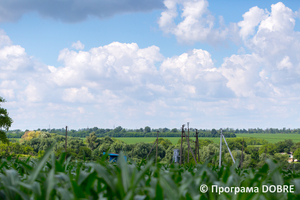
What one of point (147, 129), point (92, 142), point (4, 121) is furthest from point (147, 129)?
point (4, 121)

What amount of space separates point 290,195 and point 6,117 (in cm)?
3178

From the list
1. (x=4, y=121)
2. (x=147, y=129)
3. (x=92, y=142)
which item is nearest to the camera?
(x=4, y=121)

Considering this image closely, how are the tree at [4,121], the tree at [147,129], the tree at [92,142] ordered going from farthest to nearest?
the tree at [147,129], the tree at [92,142], the tree at [4,121]

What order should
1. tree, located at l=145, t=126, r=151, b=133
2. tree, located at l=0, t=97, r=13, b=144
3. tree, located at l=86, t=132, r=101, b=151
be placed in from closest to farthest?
tree, located at l=0, t=97, r=13, b=144
tree, located at l=86, t=132, r=101, b=151
tree, located at l=145, t=126, r=151, b=133

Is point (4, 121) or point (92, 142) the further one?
point (92, 142)

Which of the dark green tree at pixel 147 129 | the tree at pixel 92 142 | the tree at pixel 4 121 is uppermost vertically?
the tree at pixel 4 121

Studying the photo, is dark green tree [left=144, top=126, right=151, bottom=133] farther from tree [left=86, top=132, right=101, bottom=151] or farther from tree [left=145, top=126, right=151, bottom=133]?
tree [left=86, top=132, right=101, bottom=151]

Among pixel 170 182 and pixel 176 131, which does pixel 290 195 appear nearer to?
pixel 170 182

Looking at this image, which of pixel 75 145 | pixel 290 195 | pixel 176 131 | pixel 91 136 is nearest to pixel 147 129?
pixel 176 131

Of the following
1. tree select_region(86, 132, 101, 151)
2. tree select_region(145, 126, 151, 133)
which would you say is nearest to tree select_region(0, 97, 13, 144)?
tree select_region(86, 132, 101, 151)

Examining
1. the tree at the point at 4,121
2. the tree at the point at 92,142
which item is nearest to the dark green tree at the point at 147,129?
the tree at the point at 92,142

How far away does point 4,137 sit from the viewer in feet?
94.8

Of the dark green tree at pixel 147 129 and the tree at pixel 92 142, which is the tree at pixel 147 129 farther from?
the tree at pixel 92 142

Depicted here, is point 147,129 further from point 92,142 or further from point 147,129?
point 92,142
